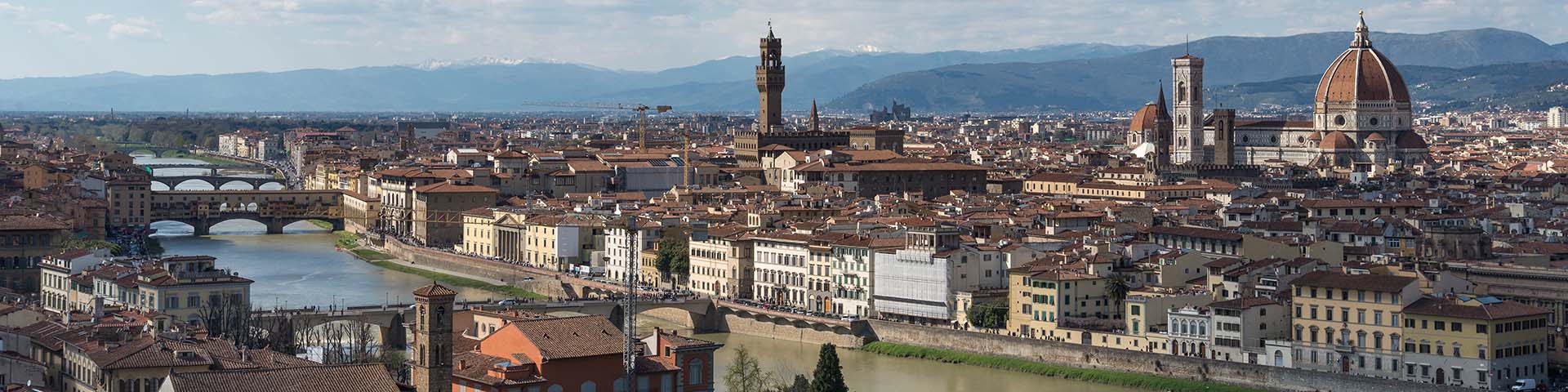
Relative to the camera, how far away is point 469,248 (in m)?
46.0

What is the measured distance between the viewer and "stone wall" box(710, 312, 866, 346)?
3039 centimetres

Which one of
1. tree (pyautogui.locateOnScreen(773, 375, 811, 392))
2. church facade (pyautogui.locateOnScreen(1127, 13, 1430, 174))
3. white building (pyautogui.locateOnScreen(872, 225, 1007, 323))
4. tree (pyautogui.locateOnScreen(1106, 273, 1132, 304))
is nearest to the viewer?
tree (pyautogui.locateOnScreen(773, 375, 811, 392))

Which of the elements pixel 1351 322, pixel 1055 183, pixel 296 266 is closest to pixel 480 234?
pixel 296 266

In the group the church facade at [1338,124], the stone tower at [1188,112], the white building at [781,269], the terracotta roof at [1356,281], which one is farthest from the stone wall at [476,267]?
the stone tower at [1188,112]

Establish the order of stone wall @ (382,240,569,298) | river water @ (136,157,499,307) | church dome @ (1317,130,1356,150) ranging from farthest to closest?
church dome @ (1317,130,1356,150) < stone wall @ (382,240,569,298) < river water @ (136,157,499,307)

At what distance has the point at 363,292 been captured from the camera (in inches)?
1454

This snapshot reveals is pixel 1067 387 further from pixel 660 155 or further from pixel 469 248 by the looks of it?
pixel 660 155

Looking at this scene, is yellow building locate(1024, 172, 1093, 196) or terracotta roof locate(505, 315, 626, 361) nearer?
terracotta roof locate(505, 315, 626, 361)

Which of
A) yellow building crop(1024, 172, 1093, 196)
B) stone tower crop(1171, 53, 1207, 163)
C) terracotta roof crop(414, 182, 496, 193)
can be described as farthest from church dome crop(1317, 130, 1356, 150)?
terracotta roof crop(414, 182, 496, 193)

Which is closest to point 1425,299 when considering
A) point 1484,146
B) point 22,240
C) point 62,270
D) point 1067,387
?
point 1067,387

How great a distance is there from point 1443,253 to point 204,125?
116734mm

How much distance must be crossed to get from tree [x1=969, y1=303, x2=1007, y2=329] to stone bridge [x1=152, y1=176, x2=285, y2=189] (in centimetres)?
4826

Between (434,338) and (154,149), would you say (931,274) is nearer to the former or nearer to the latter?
(434,338)

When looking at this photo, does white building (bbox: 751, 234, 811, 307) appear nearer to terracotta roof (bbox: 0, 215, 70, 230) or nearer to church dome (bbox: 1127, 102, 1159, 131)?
terracotta roof (bbox: 0, 215, 70, 230)
